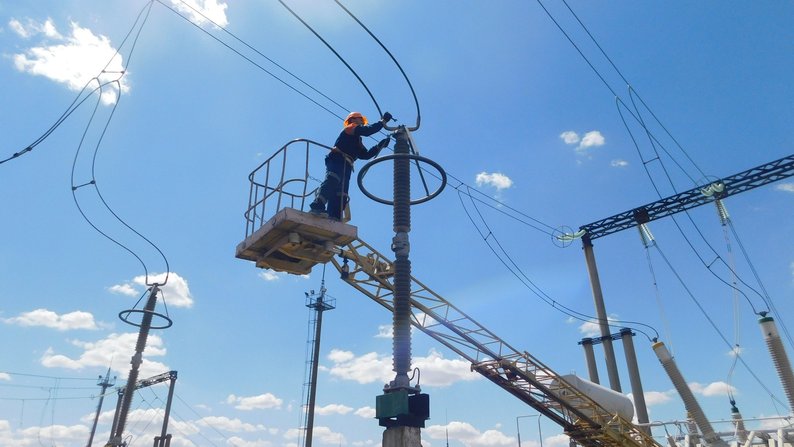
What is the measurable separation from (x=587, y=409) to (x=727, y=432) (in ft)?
17.1

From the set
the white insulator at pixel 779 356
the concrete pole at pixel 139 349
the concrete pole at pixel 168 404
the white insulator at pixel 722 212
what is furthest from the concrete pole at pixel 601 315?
the concrete pole at pixel 168 404

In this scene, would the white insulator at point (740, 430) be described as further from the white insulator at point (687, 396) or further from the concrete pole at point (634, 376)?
the concrete pole at point (634, 376)

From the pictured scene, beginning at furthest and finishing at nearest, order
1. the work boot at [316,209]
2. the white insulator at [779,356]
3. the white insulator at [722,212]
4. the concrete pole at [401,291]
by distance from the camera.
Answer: the white insulator at [722,212] → the white insulator at [779,356] → the work boot at [316,209] → the concrete pole at [401,291]

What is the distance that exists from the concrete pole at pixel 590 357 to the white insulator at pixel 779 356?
1544cm

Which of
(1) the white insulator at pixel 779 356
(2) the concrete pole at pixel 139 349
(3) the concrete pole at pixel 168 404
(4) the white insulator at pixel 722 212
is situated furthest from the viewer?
(3) the concrete pole at pixel 168 404

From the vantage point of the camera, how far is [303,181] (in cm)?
996

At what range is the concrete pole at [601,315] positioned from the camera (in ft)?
90.1

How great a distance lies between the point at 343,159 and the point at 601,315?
2250 cm

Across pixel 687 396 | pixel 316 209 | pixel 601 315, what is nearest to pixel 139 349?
pixel 316 209

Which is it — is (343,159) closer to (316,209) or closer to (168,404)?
(316,209)

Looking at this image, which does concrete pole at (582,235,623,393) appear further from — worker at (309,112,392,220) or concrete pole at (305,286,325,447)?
worker at (309,112,392,220)

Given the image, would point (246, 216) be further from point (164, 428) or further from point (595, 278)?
point (164, 428)

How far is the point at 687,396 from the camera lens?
16.1 m

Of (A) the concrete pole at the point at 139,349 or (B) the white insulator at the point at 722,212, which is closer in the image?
(A) the concrete pole at the point at 139,349
